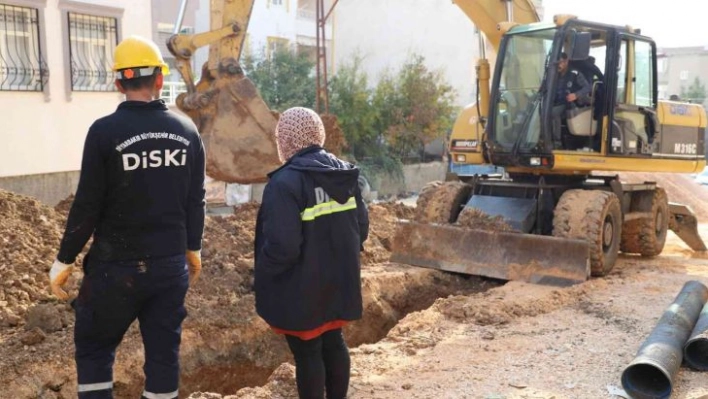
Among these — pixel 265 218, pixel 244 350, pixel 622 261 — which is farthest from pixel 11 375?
pixel 622 261

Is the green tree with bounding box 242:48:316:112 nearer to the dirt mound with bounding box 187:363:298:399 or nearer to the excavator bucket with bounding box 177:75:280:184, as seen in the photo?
the excavator bucket with bounding box 177:75:280:184

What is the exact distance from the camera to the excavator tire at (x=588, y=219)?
744 cm

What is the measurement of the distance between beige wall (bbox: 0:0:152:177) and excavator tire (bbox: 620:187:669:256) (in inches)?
357

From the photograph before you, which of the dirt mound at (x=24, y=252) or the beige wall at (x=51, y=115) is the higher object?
the beige wall at (x=51, y=115)

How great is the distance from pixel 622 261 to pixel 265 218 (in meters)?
6.77

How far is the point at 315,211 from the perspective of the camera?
3.71m

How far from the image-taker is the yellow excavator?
7.00 metres

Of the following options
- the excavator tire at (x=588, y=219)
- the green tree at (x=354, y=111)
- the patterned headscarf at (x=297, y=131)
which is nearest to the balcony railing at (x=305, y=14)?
the green tree at (x=354, y=111)

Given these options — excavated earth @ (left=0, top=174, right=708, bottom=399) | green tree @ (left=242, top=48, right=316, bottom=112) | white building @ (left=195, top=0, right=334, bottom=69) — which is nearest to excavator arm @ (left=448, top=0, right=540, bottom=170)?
excavated earth @ (left=0, top=174, right=708, bottom=399)

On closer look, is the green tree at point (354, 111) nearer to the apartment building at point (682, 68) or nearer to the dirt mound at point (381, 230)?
the dirt mound at point (381, 230)

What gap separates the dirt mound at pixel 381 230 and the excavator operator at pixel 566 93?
2.53 m

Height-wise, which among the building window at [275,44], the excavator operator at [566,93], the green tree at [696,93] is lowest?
the excavator operator at [566,93]

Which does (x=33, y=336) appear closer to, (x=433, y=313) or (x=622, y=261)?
(x=433, y=313)

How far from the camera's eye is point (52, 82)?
12078 mm
